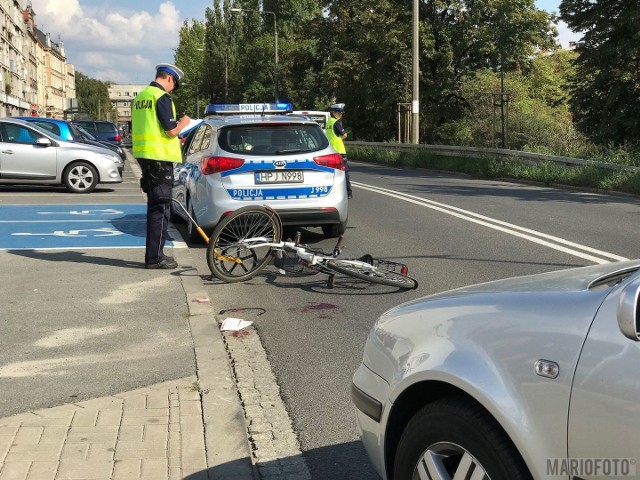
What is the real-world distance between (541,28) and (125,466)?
36.8 m

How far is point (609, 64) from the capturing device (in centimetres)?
2712

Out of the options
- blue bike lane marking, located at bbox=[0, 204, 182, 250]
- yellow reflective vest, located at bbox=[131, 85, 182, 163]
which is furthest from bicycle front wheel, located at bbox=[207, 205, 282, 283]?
blue bike lane marking, located at bbox=[0, 204, 182, 250]

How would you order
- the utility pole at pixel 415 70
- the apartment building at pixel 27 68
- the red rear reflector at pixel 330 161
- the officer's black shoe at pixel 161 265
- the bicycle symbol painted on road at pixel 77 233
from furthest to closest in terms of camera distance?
the apartment building at pixel 27 68
the utility pole at pixel 415 70
the bicycle symbol painted on road at pixel 77 233
the red rear reflector at pixel 330 161
the officer's black shoe at pixel 161 265

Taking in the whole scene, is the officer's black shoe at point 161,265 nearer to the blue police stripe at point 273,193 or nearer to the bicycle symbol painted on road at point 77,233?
the blue police stripe at point 273,193

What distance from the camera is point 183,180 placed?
11.2 m

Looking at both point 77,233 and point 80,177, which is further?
point 80,177

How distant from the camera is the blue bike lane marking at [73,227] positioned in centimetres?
1071

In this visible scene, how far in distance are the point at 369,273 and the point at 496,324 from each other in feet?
16.7

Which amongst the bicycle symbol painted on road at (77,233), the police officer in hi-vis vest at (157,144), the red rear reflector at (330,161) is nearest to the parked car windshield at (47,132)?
the bicycle symbol painted on road at (77,233)

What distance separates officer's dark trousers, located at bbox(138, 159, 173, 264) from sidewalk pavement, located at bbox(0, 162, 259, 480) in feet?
11.9

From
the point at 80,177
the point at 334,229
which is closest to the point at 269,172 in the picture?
the point at 334,229

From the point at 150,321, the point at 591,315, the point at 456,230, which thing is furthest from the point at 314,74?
the point at 591,315

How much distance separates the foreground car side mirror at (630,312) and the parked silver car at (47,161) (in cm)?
1724

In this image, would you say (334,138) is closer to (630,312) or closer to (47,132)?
(47,132)
